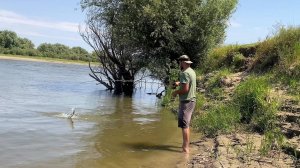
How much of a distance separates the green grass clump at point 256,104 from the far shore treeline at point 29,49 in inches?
3120

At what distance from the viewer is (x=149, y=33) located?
2219cm

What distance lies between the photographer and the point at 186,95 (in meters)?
9.13

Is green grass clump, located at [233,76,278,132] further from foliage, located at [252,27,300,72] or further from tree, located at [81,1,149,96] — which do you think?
tree, located at [81,1,149,96]

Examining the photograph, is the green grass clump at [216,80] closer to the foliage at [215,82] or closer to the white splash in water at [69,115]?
the foliage at [215,82]

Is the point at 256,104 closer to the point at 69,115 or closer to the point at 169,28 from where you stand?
the point at 69,115

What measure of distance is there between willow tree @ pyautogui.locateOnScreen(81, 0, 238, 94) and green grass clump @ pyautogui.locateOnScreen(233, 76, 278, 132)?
9273 mm

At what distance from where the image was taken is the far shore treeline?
95094 millimetres

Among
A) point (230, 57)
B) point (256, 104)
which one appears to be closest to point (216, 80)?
point (230, 57)

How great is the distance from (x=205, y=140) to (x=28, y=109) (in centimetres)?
811

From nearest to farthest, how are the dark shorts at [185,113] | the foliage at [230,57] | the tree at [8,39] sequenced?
the dark shorts at [185,113] → the foliage at [230,57] → the tree at [8,39]

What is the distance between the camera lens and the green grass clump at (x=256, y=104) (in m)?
10.0

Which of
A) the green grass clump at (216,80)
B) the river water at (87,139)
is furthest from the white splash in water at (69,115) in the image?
the green grass clump at (216,80)

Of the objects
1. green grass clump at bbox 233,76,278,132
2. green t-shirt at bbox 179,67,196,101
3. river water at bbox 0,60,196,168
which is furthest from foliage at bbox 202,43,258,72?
green t-shirt at bbox 179,67,196,101

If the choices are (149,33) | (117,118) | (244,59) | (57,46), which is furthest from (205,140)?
(57,46)
